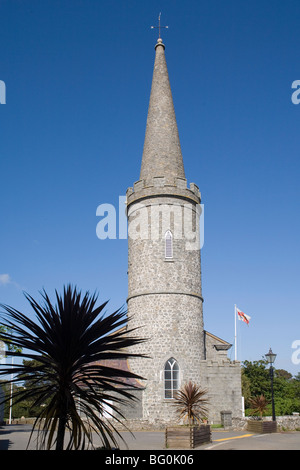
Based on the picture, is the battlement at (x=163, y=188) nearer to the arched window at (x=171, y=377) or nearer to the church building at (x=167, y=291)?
the church building at (x=167, y=291)

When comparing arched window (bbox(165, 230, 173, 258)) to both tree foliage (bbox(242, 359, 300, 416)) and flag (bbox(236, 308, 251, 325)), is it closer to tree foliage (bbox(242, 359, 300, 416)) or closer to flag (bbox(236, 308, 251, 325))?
flag (bbox(236, 308, 251, 325))

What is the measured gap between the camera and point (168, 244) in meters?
29.4

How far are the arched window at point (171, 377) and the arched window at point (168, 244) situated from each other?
246 inches

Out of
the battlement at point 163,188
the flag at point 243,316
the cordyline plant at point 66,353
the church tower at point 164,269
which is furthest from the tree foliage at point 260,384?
the cordyline plant at point 66,353

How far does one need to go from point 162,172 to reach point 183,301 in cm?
847

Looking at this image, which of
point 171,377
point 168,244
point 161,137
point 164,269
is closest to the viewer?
point 171,377

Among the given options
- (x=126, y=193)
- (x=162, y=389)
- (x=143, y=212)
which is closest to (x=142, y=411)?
(x=162, y=389)

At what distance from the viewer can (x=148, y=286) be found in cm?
2870

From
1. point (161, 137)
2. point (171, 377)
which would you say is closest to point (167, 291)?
point (171, 377)

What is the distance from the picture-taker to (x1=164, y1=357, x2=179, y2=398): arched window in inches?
1066

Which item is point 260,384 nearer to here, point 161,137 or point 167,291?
point 167,291

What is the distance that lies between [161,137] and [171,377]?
15.4 meters

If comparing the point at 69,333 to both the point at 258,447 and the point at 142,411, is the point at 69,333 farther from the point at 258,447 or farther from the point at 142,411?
the point at 142,411

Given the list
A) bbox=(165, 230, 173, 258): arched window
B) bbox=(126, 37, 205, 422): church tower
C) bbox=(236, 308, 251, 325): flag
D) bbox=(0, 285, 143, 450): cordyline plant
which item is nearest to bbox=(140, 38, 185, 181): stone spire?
bbox=(126, 37, 205, 422): church tower
